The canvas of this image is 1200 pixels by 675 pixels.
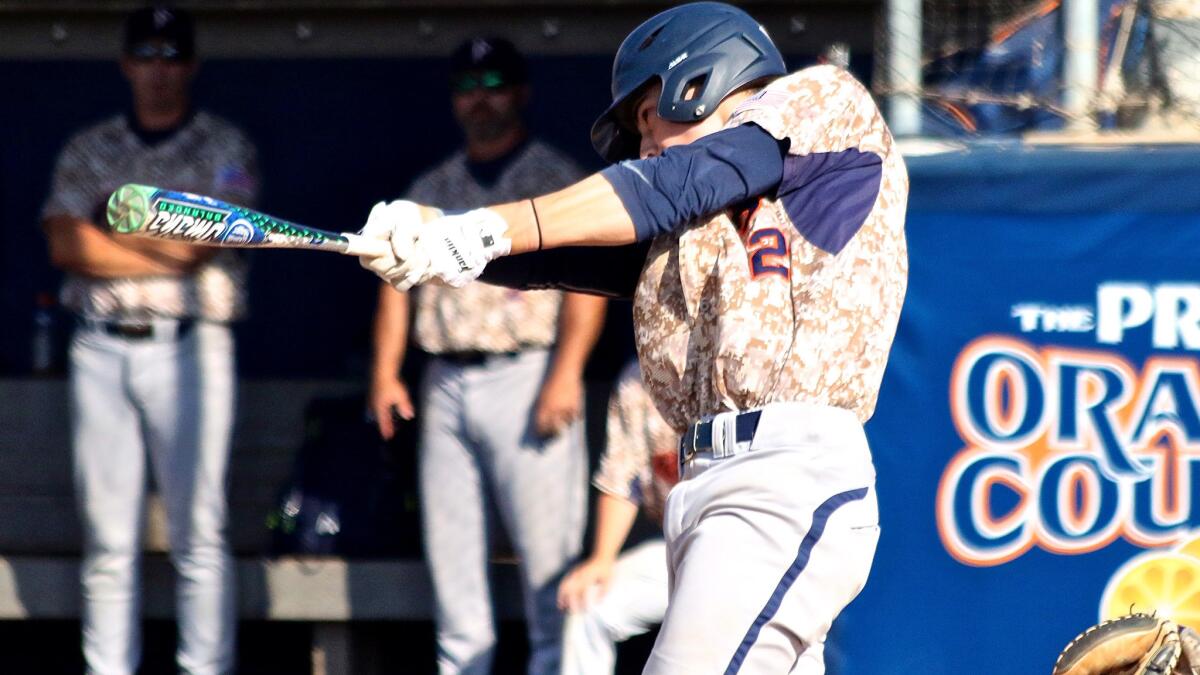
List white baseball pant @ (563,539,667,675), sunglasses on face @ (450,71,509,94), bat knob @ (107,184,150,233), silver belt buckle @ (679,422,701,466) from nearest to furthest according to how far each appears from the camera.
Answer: bat knob @ (107,184,150,233) < silver belt buckle @ (679,422,701,466) < white baseball pant @ (563,539,667,675) < sunglasses on face @ (450,71,509,94)

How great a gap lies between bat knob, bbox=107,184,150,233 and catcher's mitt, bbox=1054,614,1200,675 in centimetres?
210

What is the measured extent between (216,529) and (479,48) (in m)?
1.53

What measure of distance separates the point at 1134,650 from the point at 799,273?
3.97ft

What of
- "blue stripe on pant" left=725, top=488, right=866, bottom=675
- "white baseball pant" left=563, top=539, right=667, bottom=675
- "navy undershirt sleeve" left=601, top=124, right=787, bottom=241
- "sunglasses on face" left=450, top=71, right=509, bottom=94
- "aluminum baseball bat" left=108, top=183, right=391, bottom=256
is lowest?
"white baseball pant" left=563, top=539, right=667, bottom=675

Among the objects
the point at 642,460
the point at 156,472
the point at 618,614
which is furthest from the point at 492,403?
the point at 156,472

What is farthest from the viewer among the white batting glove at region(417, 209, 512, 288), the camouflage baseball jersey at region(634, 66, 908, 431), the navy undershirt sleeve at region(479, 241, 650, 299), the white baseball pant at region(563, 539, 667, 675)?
the white baseball pant at region(563, 539, 667, 675)

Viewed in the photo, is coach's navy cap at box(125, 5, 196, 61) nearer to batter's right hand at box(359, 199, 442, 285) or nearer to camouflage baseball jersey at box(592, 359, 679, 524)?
camouflage baseball jersey at box(592, 359, 679, 524)

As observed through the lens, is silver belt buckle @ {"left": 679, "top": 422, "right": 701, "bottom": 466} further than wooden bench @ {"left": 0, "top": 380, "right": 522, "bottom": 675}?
No

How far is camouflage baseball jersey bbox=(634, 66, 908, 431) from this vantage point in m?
2.71

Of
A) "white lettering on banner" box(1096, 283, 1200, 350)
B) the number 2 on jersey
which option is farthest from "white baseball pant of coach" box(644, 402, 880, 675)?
"white lettering on banner" box(1096, 283, 1200, 350)

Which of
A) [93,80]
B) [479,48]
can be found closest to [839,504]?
[479,48]

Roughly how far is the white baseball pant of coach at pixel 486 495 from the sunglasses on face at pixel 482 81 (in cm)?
74

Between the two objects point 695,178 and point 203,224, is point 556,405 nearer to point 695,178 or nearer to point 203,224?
point 695,178

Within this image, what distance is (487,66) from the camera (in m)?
4.70
